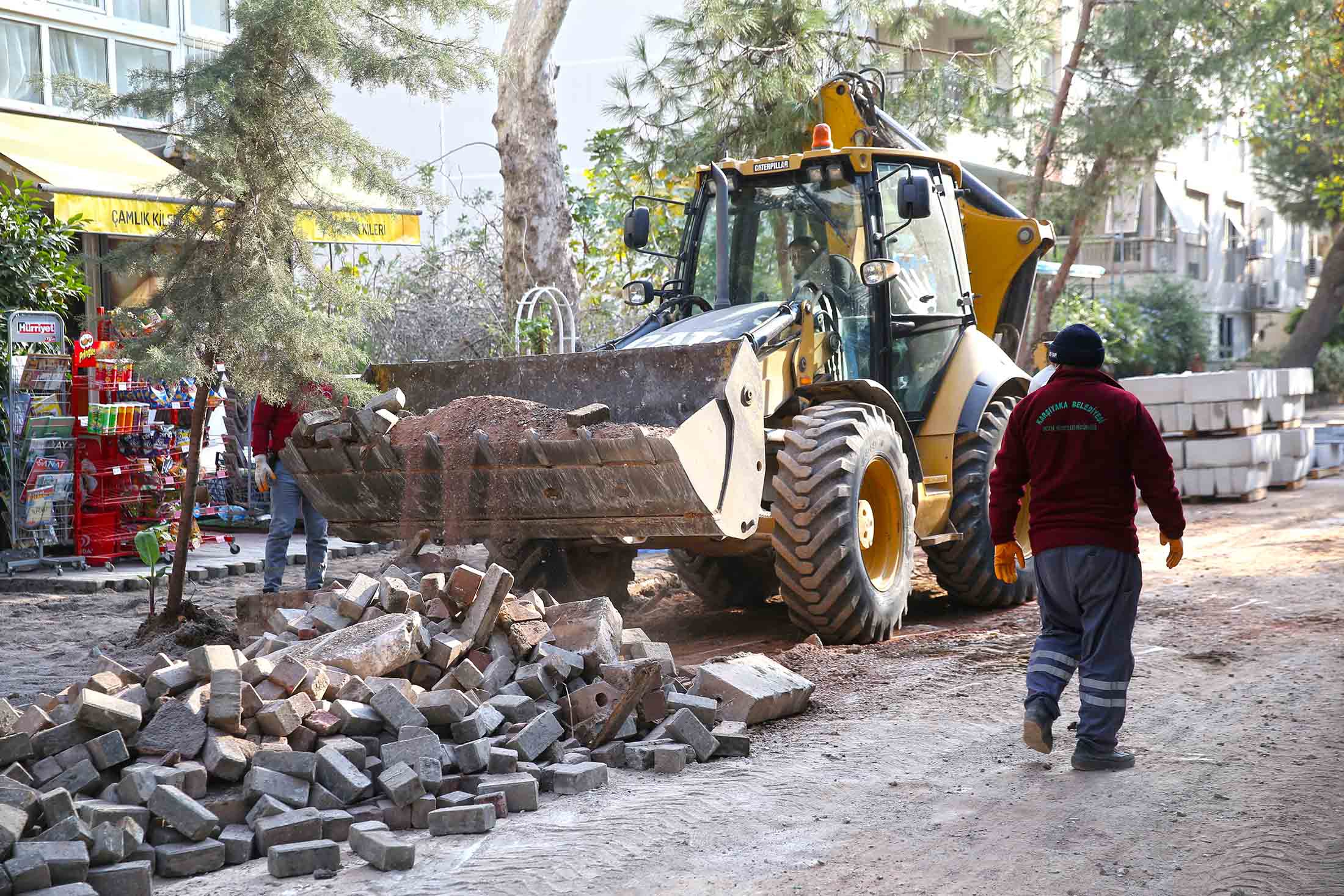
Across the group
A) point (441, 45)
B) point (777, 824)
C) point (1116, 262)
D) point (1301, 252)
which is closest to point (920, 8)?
point (441, 45)

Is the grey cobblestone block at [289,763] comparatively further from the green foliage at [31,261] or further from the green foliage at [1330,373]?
the green foliage at [1330,373]

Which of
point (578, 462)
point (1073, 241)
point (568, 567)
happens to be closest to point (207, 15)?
point (1073, 241)

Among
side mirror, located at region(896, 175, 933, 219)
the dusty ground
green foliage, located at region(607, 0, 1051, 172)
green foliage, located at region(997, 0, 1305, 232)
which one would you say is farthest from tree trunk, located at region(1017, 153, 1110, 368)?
the dusty ground

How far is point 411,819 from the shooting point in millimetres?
5012

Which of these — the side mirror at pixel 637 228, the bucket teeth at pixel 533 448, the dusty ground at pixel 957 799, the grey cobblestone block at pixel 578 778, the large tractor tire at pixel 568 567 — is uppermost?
the side mirror at pixel 637 228

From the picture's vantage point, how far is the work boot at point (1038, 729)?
558 cm

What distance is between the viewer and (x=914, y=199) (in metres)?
8.09

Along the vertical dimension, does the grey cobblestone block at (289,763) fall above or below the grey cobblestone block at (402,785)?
above

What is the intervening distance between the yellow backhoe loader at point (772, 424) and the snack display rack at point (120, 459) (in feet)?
12.9

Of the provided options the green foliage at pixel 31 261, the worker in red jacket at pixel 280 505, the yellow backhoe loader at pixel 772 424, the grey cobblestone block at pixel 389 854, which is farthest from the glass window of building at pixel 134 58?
the grey cobblestone block at pixel 389 854

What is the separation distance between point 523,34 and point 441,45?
4976mm

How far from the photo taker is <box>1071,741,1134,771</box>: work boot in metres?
5.45

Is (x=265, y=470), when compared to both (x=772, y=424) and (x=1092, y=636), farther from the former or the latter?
(x=1092, y=636)

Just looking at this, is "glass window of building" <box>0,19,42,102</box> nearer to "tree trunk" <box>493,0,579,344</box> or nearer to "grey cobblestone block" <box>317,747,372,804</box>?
"tree trunk" <box>493,0,579,344</box>
